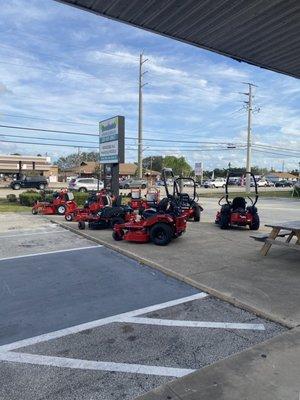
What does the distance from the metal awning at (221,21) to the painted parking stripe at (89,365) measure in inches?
168

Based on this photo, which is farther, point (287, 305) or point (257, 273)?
point (257, 273)

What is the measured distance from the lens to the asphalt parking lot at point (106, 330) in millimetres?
3518

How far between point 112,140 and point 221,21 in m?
13.0

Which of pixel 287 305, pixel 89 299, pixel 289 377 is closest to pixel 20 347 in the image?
pixel 89 299

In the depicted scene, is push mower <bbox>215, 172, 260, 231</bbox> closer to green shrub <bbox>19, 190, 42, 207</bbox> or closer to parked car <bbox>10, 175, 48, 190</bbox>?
green shrub <bbox>19, 190, 42, 207</bbox>

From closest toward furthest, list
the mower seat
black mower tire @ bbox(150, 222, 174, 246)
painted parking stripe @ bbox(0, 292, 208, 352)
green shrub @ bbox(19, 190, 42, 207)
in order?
painted parking stripe @ bbox(0, 292, 208, 352), black mower tire @ bbox(150, 222, 174, 246), the mower seat, green shrub @ bbox(19, 190, 42, 207)

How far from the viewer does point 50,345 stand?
4.23m

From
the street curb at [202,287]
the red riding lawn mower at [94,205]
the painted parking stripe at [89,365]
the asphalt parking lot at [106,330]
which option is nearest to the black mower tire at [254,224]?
the red riding lawn mower at [94,205]

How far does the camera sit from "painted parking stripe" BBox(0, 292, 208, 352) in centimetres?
427

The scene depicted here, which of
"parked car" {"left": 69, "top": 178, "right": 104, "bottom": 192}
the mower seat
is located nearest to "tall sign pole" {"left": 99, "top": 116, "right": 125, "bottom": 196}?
the mower seat

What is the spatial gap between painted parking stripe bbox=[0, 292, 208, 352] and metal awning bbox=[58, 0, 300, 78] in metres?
4.00

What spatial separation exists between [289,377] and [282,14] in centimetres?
475

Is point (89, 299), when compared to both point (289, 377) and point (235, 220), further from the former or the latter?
point (235, 220)

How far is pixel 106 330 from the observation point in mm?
4633
